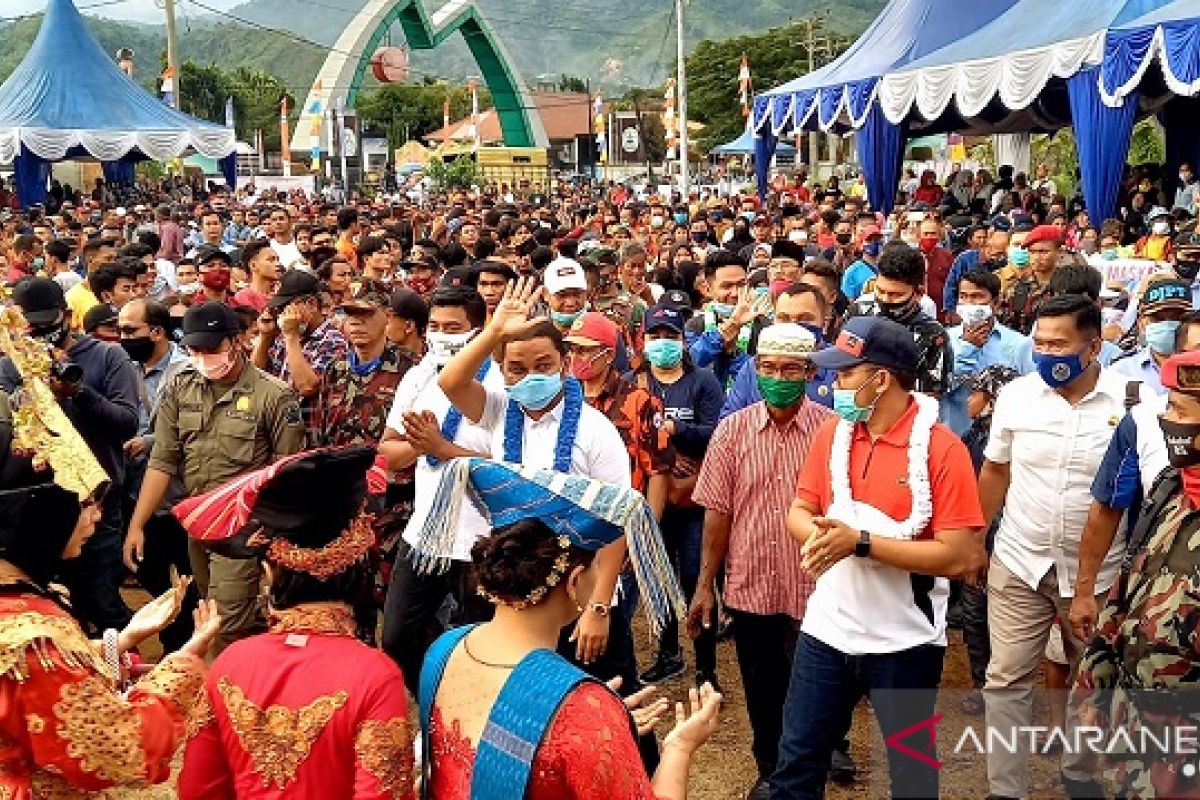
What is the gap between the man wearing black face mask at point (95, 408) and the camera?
16.5ft

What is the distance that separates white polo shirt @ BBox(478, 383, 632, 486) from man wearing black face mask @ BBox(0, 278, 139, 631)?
1.82 metres

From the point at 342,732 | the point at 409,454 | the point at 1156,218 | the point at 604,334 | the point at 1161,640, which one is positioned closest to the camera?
the point at 342,732

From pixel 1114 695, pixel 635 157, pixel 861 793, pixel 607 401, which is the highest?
pixel 635 157

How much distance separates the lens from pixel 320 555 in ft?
8.46

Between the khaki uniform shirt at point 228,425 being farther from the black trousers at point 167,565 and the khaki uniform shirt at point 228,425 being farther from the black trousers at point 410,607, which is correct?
the black trousers at point 410,607

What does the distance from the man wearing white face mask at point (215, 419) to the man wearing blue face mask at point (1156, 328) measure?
3348 millimetres

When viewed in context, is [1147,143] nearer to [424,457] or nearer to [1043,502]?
[1043,502]

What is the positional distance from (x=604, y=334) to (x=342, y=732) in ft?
9.25

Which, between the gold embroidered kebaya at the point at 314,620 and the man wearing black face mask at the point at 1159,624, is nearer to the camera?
the gold embroidered kebaya at the point at 314,620

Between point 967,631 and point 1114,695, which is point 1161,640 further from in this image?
point 967,631

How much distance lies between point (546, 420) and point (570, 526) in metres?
1.65

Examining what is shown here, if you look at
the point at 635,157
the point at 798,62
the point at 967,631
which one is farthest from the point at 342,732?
the point at 635,157

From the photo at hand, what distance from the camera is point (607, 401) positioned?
5121mm

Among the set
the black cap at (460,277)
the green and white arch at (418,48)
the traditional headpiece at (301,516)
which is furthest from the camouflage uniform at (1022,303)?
the green and white arch at (418,48)
